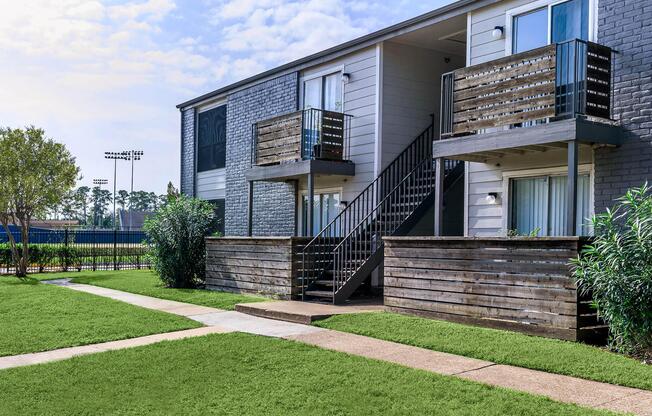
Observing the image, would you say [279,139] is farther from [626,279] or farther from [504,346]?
[626,279]

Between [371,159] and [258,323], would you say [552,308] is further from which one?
[371,159]

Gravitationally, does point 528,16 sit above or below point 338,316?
above

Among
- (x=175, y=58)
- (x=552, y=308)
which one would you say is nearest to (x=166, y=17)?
(x=175, y=58)

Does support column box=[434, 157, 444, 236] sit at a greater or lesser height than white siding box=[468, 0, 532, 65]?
lesser

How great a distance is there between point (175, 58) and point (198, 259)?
632cm

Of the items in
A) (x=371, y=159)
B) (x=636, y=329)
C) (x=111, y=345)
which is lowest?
(x=111, y=345)

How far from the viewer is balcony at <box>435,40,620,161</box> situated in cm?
912

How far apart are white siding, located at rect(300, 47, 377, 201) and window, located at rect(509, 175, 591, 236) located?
3.90 m

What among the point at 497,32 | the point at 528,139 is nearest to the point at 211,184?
the point at 497,32

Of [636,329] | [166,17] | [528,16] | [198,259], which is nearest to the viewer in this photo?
[636,329]

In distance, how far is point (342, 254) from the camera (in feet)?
40.3

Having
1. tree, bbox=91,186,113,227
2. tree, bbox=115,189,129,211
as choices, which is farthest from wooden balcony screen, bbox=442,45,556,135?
tree, bbox=115,189,129,211

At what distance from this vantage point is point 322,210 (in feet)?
53.1

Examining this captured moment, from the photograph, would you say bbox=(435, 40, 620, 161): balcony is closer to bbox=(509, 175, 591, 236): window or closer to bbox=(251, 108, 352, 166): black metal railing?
bbox=(509, 175, 591, 236): window
